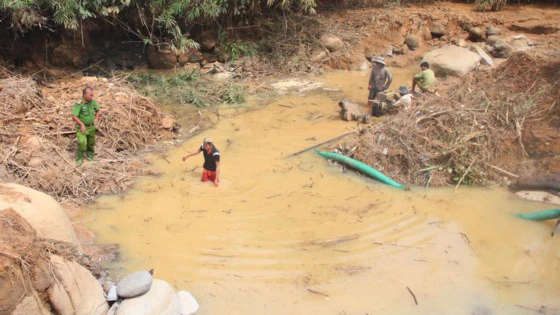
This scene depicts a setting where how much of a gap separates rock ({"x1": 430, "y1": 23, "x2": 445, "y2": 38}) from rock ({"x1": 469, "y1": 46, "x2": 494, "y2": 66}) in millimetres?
1458

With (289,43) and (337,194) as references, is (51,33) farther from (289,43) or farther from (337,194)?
(337,194)

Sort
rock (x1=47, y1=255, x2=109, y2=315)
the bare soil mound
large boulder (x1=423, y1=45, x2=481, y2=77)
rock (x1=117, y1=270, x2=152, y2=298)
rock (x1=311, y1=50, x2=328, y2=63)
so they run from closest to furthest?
1. the bare soil mound
2. rock (x1=47, y1=255, x2=109, y2=315)
3. rock (x1=117, y1=270, x2=152, y2=298)
4. large boulder (x1=423, y1=45, x2=481, y2=77)
5. rock (x1=311, y1=50, x2=328, y2=63)

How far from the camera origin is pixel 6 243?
396 centimetres

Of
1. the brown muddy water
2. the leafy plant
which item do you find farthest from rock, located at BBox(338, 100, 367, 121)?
the leafy plant

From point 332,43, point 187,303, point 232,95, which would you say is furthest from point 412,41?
point 187,303

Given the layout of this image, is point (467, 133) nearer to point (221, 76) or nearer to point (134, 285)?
point (134, 285)

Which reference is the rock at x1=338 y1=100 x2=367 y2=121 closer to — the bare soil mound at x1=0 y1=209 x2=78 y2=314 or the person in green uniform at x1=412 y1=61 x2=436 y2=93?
the person in green uniform at x1=412 y1=61 x2=436 y2=93

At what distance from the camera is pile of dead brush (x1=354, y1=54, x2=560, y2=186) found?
7309mm

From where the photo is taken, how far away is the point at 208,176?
7145mm

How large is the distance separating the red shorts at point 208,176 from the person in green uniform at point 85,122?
69.3 inches

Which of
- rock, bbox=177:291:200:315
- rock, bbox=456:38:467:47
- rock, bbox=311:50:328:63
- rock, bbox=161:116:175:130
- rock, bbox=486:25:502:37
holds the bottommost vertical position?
rock, bbox=177:291:200:315

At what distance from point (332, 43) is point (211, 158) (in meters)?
6.99

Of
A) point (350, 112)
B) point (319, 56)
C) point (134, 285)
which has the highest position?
point (319, 56)

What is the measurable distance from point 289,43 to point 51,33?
5.52m
